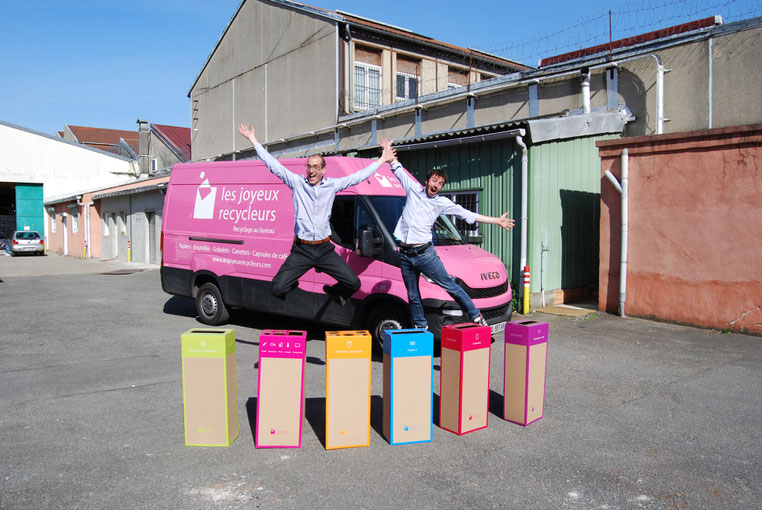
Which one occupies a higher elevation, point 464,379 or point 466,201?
point 466,201

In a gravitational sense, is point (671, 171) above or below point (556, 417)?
above

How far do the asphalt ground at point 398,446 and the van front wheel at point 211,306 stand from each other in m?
1.27

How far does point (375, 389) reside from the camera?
588 centimetres

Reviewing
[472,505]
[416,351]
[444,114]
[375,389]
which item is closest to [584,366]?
[375,389]

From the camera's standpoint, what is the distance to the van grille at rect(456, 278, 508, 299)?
6968 mm

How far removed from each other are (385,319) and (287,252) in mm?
1905

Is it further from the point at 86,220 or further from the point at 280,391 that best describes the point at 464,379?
the point at 86,220

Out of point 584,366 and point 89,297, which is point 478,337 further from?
point 89,297

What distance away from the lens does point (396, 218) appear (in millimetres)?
Answer: 7449

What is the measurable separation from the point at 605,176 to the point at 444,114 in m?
6.18

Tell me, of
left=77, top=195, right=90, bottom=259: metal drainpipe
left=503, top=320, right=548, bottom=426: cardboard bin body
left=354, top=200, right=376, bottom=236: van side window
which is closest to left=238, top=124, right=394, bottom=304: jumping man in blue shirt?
left=354, top=200, right=376, bottom=236: van side window

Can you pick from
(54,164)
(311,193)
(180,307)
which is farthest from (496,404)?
(54,164)

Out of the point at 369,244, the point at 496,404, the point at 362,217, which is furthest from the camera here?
the point at 362,217

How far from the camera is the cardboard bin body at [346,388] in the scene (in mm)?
4359
